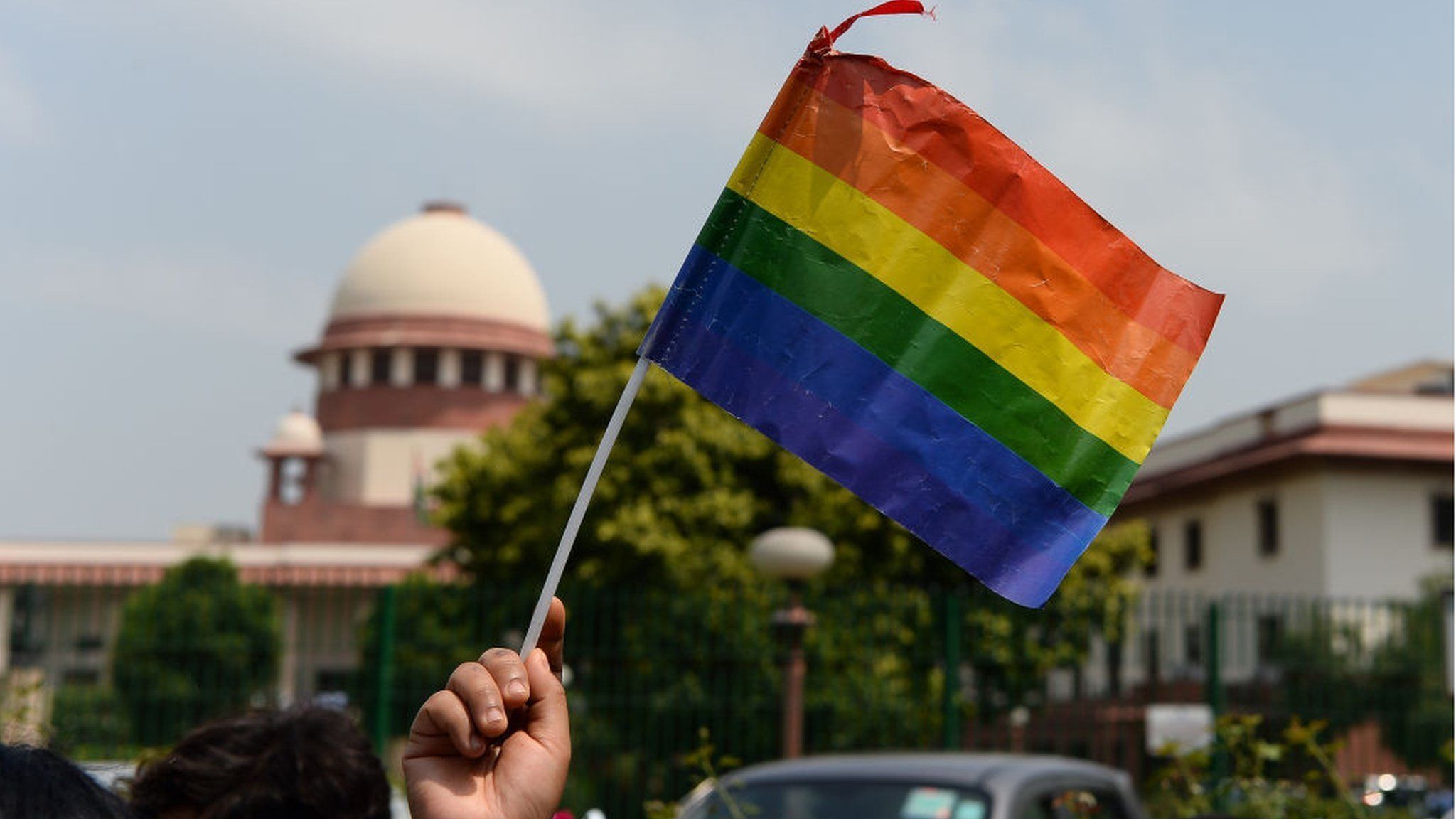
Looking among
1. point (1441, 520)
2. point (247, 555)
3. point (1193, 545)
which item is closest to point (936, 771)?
point (1441, 520)

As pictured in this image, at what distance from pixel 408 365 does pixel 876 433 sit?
57.1 meters

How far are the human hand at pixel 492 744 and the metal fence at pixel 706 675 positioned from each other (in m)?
6.24

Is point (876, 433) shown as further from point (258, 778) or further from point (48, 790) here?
point (48, 790)

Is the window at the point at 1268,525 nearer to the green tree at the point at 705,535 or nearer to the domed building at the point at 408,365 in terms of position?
the green tree at the point at 705,535

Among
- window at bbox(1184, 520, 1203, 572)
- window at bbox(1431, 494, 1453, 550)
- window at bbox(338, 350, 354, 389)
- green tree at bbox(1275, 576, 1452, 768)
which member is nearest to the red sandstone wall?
window at bbox(338, 350, 354, 389)

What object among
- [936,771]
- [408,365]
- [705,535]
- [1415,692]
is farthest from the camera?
[408,365]

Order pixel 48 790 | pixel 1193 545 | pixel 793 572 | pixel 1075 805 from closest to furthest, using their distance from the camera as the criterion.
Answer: pixel 48 790 < pixel 1075 805 < pixel 793 572 < pixel 1193 545

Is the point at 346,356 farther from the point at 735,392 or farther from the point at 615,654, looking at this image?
the point at 735,392

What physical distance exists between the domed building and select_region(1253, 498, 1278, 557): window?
1028 inches

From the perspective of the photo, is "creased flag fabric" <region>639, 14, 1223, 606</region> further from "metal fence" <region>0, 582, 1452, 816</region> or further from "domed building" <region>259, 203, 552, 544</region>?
"domed building" <region>259, 203, 552, 544</region>

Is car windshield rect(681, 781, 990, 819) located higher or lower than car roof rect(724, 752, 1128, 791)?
lower

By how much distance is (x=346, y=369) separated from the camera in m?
60.4

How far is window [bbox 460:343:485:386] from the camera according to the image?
58656mm

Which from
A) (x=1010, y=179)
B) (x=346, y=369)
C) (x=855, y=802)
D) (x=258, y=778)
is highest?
(x=346, y=369)
